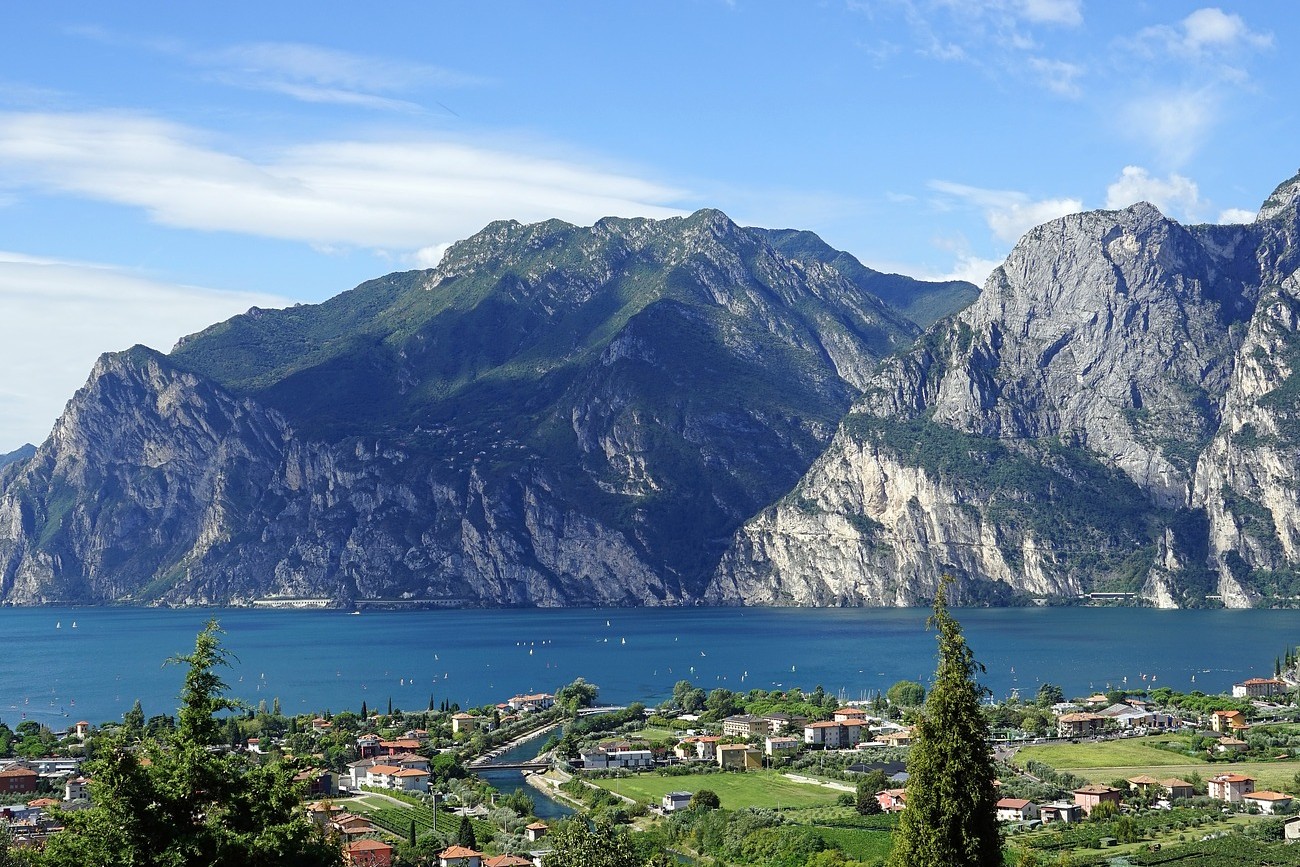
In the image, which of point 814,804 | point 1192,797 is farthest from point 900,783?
point 1192,797

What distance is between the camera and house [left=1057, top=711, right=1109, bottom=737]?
86.4 meters

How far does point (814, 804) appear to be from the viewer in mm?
63250

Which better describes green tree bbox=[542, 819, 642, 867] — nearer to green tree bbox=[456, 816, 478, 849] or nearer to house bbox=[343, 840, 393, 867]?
house bbox=[343, 840, 393, 867]

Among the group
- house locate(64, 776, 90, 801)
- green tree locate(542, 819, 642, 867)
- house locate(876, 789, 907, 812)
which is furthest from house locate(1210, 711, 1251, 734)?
house locate(64, 776, 90, 801)

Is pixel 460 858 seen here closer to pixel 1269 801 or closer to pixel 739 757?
pixel 739 757

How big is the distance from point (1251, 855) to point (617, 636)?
478 feet

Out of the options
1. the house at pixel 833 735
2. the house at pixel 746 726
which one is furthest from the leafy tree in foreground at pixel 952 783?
the house at pixel 746 726

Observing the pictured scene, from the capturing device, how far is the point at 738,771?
75375 mm

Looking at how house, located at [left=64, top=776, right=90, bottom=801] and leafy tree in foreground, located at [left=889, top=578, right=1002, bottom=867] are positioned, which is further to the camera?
house, located at [left=64, top=776, right=90, bottom=801]

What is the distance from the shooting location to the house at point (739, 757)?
7694 cm

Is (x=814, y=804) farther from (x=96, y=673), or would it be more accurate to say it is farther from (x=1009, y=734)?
(x=96, y=673)

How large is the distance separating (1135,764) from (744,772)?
63.5ft

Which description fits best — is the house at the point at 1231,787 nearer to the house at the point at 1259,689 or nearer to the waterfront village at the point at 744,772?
the waterfront village at the point at 744,772

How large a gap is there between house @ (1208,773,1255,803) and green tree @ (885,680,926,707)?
35416mm
